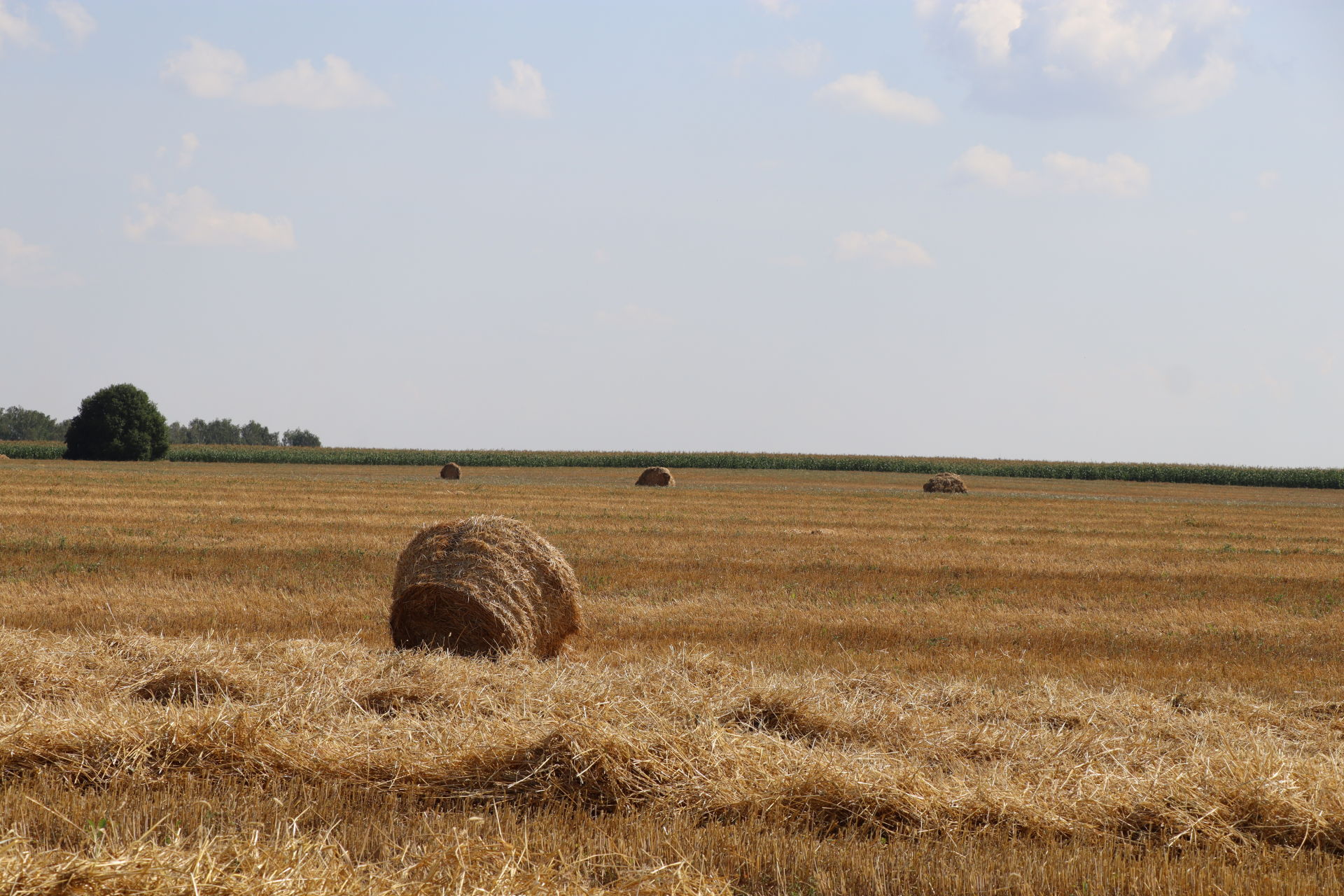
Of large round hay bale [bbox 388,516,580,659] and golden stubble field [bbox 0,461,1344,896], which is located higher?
large round hay bale [bbox 388,516,580,659]

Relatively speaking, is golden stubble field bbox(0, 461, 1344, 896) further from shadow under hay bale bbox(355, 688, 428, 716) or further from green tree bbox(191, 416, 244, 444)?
green tree bbox(191, 416, 244, 444)

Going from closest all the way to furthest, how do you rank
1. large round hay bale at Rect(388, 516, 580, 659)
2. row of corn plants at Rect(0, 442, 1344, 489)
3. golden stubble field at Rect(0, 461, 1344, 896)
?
golden stubble field at Rect(0, 461, 1344, 896)
large round hay bale at Rect(388, 516, 580, 659)
row of corn plants at Rect(0, 442, 1344, 489)

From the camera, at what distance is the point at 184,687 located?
24.6ft

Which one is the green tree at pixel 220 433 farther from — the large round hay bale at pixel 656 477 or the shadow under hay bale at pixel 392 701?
the shadow under hay bale at pixel 392 701

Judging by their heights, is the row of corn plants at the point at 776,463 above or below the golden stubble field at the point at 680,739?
above

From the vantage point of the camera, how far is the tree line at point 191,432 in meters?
128

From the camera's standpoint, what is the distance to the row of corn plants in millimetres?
70750

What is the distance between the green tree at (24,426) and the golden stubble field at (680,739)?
131 metres

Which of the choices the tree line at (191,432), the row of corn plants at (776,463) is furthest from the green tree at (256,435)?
the row of corn plants at (776,463)

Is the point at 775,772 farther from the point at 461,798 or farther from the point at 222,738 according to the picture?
the point at 222,738

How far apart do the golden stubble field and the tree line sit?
11446 centimetres

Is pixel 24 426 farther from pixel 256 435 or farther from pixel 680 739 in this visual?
pixel 680 739

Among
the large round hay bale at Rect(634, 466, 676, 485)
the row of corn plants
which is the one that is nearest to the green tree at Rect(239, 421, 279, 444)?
the row of corn plants

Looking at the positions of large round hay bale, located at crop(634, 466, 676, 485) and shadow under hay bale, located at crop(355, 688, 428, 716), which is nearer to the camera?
shadow under hay bale, located at crop(355, 688, 428, 716)
